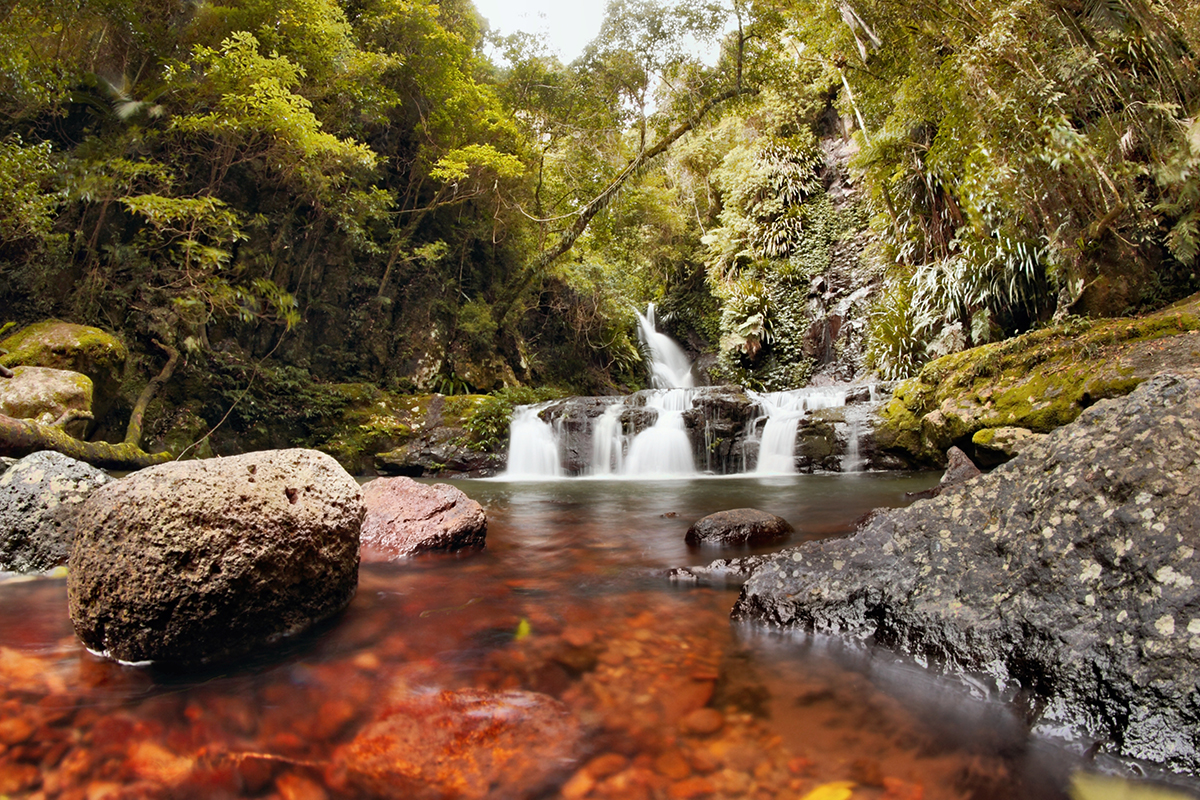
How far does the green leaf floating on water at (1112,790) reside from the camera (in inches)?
51.9

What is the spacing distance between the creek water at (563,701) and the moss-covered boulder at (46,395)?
176 inches

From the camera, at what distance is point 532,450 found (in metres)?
11.0

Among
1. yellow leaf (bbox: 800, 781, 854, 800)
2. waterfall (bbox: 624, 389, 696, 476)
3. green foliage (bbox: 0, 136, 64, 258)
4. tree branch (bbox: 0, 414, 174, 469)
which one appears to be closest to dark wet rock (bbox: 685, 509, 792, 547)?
yellow leaf (bbox: 800, 781, 854, 800)

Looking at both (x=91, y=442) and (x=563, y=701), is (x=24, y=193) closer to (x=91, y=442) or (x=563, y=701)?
(x=91, y=442)

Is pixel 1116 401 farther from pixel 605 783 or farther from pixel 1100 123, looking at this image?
pixel 1100 123

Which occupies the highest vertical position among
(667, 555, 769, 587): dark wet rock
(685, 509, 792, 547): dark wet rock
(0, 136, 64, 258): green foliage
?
(0, 136, 64, 258): green foliage

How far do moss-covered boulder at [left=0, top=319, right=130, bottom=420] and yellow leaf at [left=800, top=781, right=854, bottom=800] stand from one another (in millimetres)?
9467

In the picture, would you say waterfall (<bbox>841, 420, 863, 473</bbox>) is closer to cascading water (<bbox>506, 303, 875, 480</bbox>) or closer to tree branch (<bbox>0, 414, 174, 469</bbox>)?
cascading water (<bbox>506, 303, 875, 480</bbox>)

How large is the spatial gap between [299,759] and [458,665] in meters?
0.66

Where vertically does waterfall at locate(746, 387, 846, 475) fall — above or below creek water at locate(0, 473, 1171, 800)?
above

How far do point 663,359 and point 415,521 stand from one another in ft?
54.8

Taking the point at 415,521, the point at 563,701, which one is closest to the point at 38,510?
the point at 415,521

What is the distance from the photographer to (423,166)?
13.4 m

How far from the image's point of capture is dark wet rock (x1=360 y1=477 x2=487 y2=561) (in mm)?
3941
